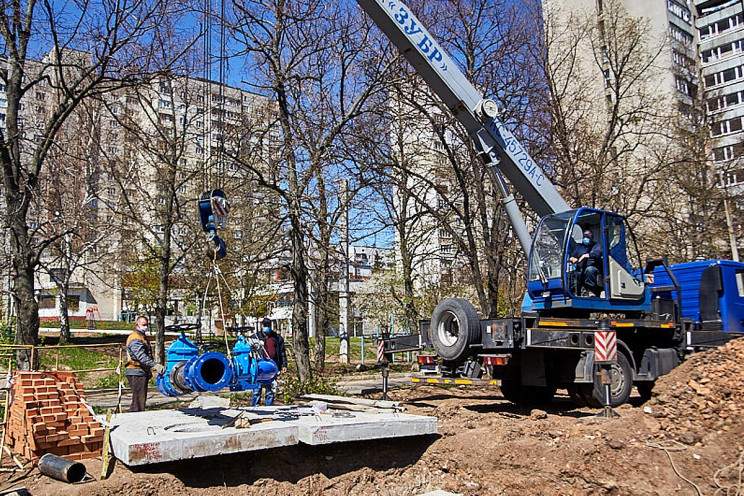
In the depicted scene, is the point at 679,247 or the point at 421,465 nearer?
the point at 421,465

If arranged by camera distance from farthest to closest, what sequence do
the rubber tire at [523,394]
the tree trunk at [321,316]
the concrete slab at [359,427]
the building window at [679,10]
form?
the building window at [679,10]
the tree trunk at [321,316]
the rubber tire at [523,394]
the concrete slab at [359,427]

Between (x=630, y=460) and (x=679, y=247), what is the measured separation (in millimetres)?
18698

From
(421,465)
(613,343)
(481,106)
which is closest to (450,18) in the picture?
(481,106)

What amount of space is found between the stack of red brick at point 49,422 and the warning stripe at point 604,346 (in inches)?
287

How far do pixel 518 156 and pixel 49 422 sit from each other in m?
9.38

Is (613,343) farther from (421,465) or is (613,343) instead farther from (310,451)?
(310,451)

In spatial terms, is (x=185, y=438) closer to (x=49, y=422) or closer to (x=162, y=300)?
(x=49, y=422)

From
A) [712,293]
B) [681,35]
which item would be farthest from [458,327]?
[681,35]

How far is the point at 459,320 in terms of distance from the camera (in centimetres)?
1045

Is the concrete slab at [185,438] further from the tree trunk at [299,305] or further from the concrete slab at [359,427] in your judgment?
the tree trunk at [299,305]

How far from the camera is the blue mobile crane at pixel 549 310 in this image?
1018 centimetres

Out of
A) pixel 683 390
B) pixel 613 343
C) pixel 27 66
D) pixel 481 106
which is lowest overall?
pixel 683 390

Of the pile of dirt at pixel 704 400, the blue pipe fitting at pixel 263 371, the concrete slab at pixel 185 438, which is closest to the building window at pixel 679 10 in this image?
the pile of dirt at pixel 704 400

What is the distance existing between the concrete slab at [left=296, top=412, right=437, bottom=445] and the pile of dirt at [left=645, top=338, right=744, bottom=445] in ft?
11.1
